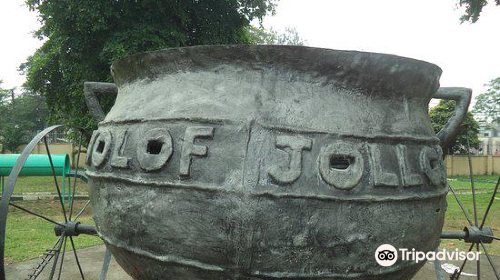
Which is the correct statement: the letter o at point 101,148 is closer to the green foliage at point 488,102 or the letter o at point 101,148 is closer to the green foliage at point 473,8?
the green foliage at point 473,8

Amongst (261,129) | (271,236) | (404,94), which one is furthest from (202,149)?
(404,94)

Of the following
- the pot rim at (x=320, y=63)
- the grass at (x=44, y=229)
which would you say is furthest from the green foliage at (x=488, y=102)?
the pot rim at (x=320, y=63)

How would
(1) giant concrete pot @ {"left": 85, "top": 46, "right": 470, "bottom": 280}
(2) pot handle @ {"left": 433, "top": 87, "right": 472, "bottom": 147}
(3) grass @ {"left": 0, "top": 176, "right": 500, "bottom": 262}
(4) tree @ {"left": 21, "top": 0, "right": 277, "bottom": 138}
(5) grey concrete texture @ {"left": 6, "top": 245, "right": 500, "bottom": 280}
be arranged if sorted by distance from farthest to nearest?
(4) tree @ {"left": 21, "top": 0, "right": 277, "bottom": 138} → (3) grass @ {"left": 0, "top": 176, "right": 500, "bottom": 262} → (5) grey concrete texture @ {"left": 6, "top": 245, "right": 500, "bottom": 280} → (2) pot handle @ {"left": 433, "top": 87, "right": 472, "bottom": 147} → (1) giant concrete pot @ {"left": 85, "top": 46, "right": 470, "bottom": 280}

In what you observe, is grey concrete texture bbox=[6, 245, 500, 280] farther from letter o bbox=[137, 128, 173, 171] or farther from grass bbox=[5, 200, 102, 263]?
letter o bbox=[137, 128, 173, 171]

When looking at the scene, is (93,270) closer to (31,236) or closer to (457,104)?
(31,236)

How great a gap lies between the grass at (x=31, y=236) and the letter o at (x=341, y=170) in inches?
175

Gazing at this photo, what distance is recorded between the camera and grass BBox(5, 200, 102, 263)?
5.02 metres

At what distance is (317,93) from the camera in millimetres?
1623

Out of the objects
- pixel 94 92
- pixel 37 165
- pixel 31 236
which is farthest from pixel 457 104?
pixel 37 165

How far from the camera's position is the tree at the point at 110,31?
7961 mm

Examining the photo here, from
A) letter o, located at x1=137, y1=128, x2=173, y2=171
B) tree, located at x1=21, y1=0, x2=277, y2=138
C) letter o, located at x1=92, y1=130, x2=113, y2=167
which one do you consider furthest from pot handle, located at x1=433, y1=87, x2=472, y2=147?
tree, located at x1=21, y1=0, x2=277, y2=138

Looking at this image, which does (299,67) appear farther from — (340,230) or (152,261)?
(152,261)

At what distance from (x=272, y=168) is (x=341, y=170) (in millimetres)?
257

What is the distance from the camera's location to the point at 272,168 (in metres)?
1.48
